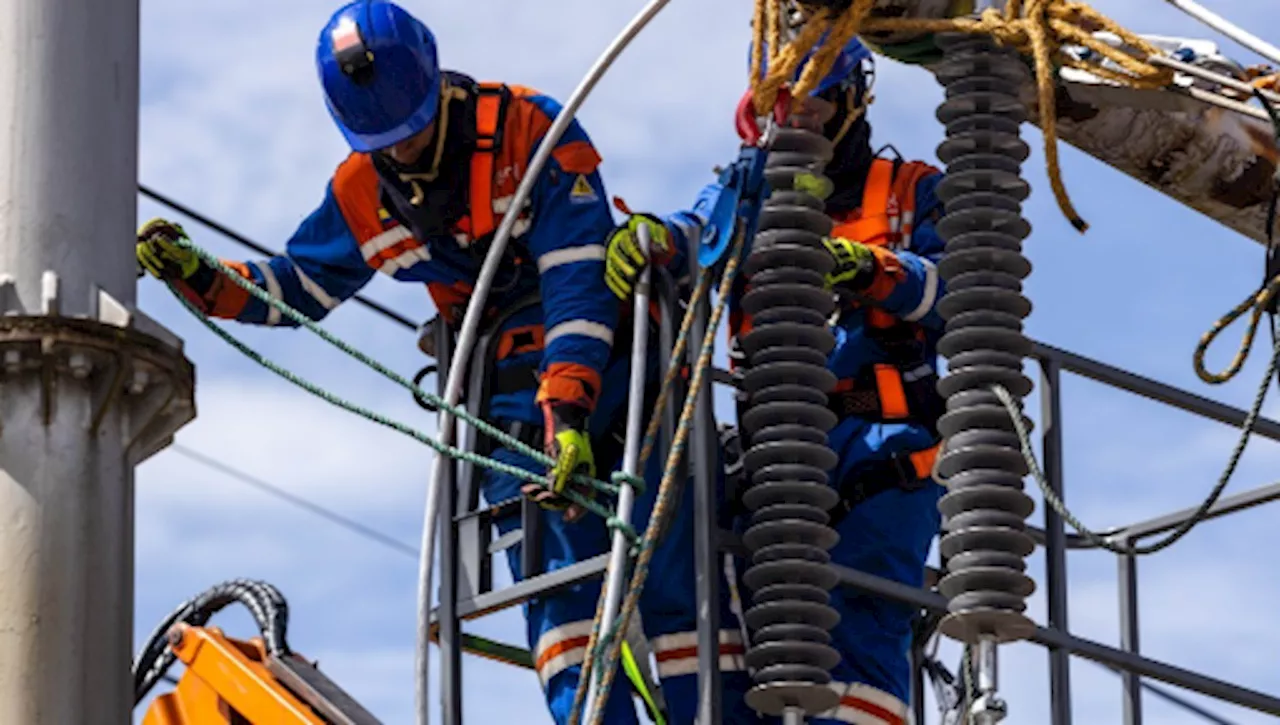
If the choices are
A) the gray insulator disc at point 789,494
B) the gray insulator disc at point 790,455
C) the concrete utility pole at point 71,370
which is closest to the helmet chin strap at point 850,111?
the gray insulator disc at point 790,455

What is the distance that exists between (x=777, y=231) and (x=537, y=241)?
80cm

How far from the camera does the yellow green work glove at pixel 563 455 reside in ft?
33.0

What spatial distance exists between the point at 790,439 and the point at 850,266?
74 cm

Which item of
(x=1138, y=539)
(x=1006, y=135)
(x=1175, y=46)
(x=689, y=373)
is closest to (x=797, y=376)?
(x=689, y=373)

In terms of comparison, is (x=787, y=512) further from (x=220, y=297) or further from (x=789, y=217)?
(x=220, y=297)

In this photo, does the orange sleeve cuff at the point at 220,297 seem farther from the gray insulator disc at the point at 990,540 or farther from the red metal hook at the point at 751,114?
the gray insulator disc at the point at 990,540

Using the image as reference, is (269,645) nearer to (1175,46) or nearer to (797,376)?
(797,376)

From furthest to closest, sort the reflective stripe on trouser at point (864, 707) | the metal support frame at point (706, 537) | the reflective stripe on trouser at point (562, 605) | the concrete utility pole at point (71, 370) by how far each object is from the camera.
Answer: the reflective stripe on trouser at point (864, 707), the reflective stripe on trouser at point (562, 605), the metal support frame at point (706, 537), the concrete utility pole at point (71, 370)

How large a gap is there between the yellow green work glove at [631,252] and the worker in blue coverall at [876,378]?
13.9 inches

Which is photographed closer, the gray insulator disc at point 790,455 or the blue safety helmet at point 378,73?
the gray insulator disc at point 790,455

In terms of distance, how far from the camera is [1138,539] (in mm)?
12469

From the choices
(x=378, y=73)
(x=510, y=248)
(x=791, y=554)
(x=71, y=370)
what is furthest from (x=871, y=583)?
(x=71, y=370)

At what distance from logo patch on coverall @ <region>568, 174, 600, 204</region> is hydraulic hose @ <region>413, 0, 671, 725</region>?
14 centimetres

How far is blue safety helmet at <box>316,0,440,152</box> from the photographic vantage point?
34.4 ft
